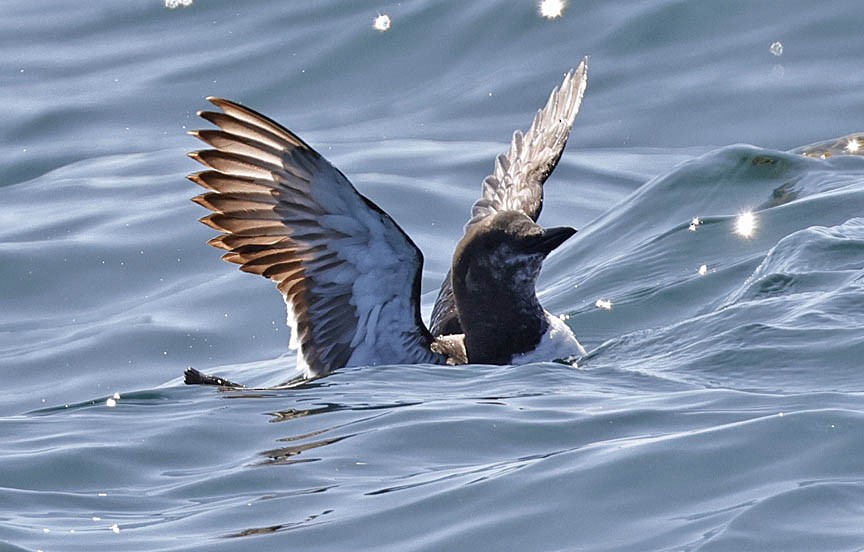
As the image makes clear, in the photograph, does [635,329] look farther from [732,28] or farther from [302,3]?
[302,3]

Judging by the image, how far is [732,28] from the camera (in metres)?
12.2

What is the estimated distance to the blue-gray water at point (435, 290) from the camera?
15.2 feet

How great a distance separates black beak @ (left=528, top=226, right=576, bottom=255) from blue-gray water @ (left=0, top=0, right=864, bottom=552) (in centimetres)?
49

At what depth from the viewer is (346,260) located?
261 inches

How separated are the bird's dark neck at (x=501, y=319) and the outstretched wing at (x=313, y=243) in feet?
0.80

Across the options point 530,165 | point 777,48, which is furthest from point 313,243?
point 777,48

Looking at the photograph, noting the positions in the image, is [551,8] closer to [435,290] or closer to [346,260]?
[435,290]

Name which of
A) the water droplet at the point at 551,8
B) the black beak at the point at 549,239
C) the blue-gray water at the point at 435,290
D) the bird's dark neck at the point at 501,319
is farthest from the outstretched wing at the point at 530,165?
the water droplet at the point at 551,8

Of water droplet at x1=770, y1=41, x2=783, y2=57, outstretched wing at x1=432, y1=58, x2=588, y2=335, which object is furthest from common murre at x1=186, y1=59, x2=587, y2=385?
water droplet at x1=770, y1=41, x2=783, y2=57

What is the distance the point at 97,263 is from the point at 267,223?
12.5 feet

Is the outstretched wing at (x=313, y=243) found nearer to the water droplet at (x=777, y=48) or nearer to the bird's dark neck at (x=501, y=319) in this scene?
the bird's dark neck at (x=501, y=319)

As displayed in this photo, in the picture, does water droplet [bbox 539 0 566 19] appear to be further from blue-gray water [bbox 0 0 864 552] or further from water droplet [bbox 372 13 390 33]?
water droplet [bbox 372 13 390 33]

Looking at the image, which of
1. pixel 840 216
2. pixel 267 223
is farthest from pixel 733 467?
pixel 840 216

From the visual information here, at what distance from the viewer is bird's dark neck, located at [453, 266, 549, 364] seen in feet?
22.5
